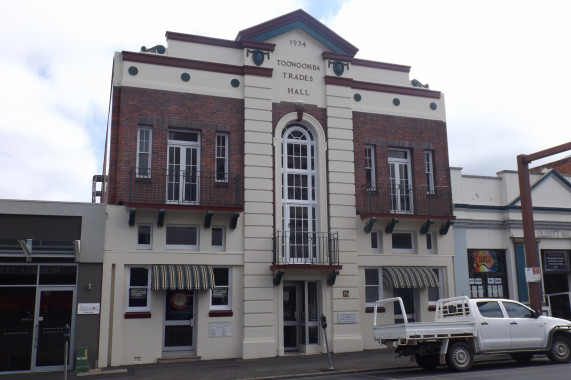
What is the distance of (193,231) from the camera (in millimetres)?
17688

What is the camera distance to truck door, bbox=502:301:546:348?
47.2 ft

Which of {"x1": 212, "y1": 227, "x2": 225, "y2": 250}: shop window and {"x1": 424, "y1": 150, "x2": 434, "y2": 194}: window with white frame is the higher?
{"x1": 424, "y1": 150, "x2": 434, "y2": 194}: window with white frame

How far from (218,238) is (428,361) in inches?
287

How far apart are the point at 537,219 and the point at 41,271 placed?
1782 centimetres

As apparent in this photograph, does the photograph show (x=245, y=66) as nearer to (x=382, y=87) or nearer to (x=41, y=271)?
(x=382, y=87)

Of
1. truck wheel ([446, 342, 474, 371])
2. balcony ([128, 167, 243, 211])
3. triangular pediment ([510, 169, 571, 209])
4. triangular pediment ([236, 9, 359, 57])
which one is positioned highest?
triangular pediment ([236, 9, 359, 57])

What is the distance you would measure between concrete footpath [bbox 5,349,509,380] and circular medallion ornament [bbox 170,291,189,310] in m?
1.69

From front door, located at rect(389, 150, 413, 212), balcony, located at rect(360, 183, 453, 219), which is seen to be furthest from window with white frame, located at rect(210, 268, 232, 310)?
front door, located at rect(389, 150, 413, 212)

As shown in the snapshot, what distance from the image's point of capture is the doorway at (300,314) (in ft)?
59.7

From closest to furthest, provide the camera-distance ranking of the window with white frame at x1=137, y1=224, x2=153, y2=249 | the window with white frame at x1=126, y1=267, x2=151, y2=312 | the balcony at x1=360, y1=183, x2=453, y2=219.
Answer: the window with white frame at x1=126, y1=267, x2=151, y2=312
the window with white frame at x1=137, y1=224, x2=153, y2=249
the balcony at x1=360, y1=183, x2=453, y2=219

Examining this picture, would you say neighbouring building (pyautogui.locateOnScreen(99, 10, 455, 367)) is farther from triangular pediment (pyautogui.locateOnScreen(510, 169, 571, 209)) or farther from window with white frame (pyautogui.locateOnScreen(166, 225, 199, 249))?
triangular pediment (pyautogui.locateOnScreen(510, 169, 571, 209))

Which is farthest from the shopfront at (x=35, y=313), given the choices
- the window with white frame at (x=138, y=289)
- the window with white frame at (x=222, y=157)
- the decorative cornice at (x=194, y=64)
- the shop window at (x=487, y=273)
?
the shop window at (x=487, y=273)

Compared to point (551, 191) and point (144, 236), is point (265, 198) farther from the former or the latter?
point (551, 191)

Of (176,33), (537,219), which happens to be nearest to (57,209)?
(176,33)
